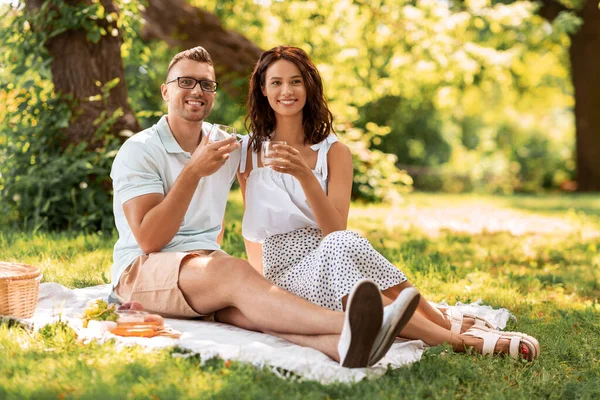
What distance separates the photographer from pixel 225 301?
343 cm

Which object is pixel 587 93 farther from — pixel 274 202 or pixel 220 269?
pixel 220 269

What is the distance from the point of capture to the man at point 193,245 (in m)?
3.13

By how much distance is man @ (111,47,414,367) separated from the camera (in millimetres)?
3129

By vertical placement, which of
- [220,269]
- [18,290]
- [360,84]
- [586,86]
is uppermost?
[586,86]

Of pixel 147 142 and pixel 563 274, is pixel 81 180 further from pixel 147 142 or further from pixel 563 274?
pixel 563 274

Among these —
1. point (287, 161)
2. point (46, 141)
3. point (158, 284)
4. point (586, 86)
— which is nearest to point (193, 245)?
point (158, 284)

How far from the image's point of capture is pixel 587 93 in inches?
650

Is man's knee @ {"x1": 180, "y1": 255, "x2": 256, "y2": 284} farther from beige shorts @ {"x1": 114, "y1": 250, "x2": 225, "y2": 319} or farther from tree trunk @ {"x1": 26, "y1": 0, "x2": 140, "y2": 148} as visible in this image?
tree trunk @ {"x1": 26, "y1": 0, "x2": 140, "y2": 148}

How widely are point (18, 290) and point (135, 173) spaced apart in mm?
766

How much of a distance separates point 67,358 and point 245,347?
2.39 feet

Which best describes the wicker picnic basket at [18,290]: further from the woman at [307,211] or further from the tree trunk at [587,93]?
the tree trunk at [587,93]

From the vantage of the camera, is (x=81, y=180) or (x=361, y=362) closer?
(x=361, y=362)

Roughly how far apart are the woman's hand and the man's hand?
188 millimetres

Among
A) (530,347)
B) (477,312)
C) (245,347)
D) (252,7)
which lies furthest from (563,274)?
(252,7)
